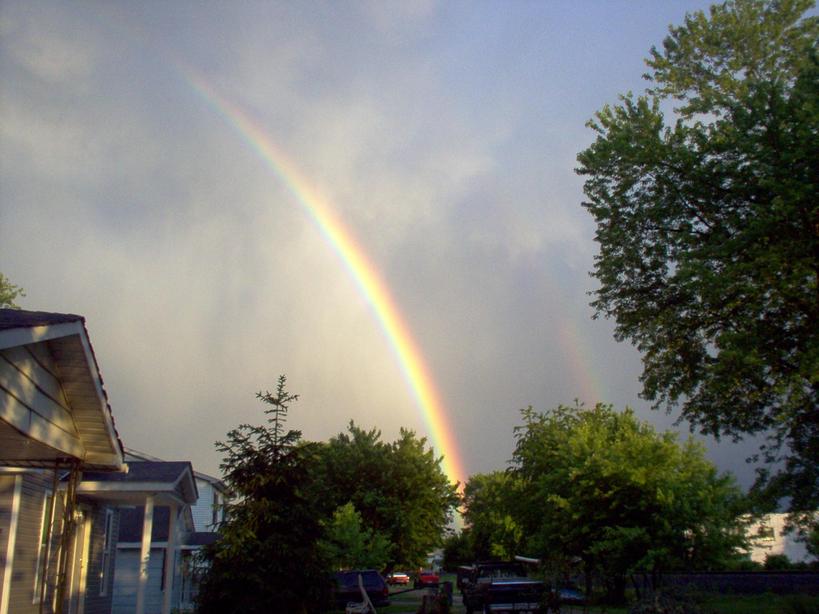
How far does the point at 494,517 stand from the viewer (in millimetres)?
77625

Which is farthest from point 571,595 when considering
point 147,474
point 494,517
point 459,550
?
point 459,550

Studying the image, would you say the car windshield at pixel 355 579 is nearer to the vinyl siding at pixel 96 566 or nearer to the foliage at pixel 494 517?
the vinyl siding at pixel 96 566

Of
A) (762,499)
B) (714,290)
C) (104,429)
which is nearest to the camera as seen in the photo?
(104,429)

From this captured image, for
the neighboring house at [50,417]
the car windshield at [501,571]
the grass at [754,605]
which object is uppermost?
the neighboring house at [50,417]

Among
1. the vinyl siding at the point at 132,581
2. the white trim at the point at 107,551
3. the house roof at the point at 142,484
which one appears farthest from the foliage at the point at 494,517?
the house roof at the point at 142,484

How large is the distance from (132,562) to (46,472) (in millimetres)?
18442

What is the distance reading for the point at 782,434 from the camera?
68.6ft

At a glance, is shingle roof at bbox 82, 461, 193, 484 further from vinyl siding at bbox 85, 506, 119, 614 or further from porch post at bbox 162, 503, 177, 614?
vinyl siding at bbox 85, 506, 119, 614

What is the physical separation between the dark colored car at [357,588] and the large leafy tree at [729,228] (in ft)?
48.2

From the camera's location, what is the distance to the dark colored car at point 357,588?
30.2m

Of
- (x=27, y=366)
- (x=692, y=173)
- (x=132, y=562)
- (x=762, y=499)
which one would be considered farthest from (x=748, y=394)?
(x=132, y=562)

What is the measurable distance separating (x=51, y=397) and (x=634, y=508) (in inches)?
1138

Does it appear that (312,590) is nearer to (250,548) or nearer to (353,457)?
(250,548)

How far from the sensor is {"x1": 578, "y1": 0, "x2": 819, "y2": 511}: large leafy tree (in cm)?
1870
